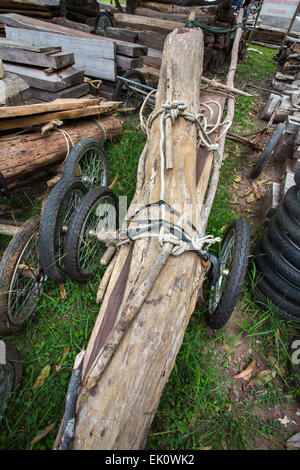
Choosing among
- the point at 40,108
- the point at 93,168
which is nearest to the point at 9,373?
the point at 93,168

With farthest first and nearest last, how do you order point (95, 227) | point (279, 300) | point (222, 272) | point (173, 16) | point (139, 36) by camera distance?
1. point (173, 16)
2. point (139, 36)
3. point (95, 227)
4. point (279, 300)
5. point (222, 272)

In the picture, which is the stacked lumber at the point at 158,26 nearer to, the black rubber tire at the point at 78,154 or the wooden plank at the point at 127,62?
the wooden plank at the point at 127,62

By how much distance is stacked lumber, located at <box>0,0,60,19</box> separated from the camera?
5840mm

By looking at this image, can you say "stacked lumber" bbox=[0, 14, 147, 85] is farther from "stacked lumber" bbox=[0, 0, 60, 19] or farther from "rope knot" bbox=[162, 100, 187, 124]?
"rope knot" bbox=[162, 100, 187, 124]

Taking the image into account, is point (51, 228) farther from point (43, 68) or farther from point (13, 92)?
point (43, 68)

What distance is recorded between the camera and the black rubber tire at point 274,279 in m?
2.17

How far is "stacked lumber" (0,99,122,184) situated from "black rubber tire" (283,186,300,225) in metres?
2.40

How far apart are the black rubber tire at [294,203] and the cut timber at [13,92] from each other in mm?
2969

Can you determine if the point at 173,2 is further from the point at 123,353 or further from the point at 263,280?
the point at 123,353

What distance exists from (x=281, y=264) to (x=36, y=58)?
13.2ft

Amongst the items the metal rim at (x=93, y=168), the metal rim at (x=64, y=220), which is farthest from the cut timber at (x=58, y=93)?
the metal rim at (x=64, y=220)

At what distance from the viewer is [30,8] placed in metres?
6.13

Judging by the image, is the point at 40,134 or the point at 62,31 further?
the point at 62,31
